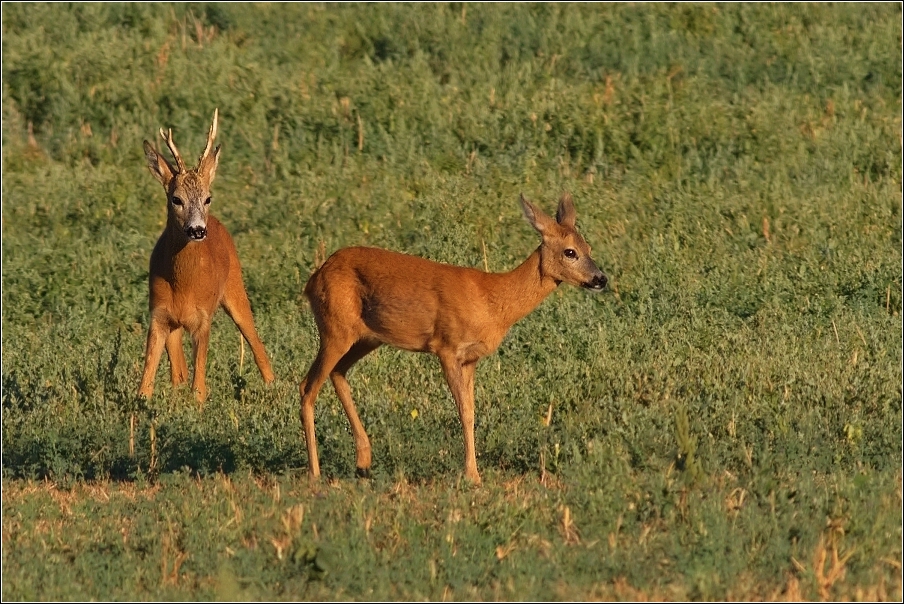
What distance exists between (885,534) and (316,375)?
10.8ft

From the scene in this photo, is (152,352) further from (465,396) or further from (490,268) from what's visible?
(490,268)

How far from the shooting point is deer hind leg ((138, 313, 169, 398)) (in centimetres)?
1070

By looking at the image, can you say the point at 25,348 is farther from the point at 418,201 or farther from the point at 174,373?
the point at 418,201

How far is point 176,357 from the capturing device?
11383mm

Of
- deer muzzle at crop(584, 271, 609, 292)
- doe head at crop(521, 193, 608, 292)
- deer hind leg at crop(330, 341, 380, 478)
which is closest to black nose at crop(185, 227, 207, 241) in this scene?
deer hind leg at crop(330, 341, 380, 478)

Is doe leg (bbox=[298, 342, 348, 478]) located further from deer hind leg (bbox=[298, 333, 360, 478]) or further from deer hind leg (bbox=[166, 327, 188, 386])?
deer hind leg (bbox=[166, 327, 188, 386])

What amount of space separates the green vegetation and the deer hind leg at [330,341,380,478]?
0.11m

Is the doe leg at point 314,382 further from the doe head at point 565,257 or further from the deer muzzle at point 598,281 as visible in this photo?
the deer muzzle at point 598,281

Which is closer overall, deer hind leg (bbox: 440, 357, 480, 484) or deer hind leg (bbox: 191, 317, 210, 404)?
deer hind leg (bbox: 440, 357, 480, 484)

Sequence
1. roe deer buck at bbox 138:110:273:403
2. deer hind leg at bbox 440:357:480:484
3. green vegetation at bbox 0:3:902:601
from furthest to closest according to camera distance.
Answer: roe deer buck at bbox 138:110:273:403 → deer hind leg at bbox 440:357:480:484 → green vegetation at bbox 0:3:902:601

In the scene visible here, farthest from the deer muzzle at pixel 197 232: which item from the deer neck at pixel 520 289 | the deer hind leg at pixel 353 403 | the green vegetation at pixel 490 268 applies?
the deer neck at pixel 520 289

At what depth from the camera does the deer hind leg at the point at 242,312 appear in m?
11.6

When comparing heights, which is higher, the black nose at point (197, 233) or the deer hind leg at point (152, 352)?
the black nose at point (197, 233)

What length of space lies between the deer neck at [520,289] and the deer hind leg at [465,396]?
35cm
